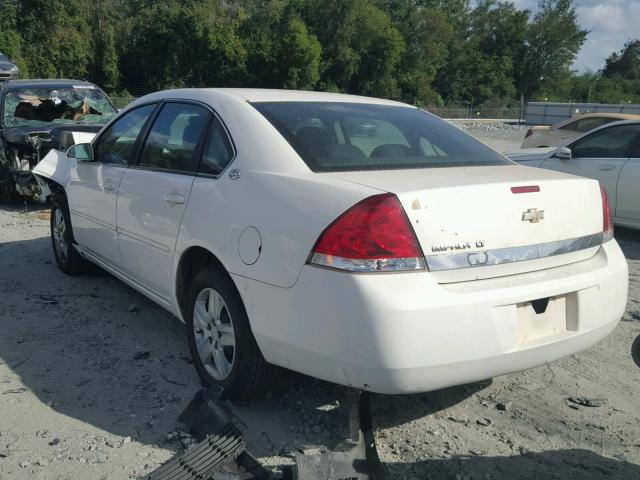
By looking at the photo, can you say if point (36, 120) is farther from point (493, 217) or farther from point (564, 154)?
point (493, 217)

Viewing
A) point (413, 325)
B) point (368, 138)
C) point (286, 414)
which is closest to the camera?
point (413, 325)

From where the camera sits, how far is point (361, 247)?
9.02 ft

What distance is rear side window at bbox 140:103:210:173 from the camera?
3878 mm

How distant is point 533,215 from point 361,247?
2.84 feet

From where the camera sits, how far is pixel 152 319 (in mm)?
4949

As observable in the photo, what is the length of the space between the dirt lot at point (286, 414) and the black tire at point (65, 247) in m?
1.06

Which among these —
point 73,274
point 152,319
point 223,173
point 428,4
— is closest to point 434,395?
point 223,173

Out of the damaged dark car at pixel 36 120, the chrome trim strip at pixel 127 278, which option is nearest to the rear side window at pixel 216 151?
the chrome trim strip at pixel 127 278

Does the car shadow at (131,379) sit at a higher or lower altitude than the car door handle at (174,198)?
lower

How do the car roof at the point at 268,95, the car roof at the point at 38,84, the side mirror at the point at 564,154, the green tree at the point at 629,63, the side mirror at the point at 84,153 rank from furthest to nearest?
the green tree at the point at 629,63, the car roof at the point at 38,84, the side mirror at the point at 564,154, the side mirror at the point at 84,153, the car roof at the point at 268,95

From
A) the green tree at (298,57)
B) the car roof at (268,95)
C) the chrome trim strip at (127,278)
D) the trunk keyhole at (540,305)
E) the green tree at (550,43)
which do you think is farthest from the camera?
the green tree at (550,43)

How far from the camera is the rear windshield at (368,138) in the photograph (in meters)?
3.34

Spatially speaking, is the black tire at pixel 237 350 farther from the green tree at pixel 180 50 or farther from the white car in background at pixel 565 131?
the green tree at pixel 180 50

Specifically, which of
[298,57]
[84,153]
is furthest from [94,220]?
[298,57]
